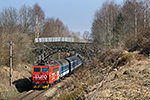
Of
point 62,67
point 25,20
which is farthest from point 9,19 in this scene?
point 62,67

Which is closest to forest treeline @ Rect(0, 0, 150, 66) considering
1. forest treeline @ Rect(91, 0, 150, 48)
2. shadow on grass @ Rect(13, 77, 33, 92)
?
forest treeline @ Rect(91, 0, 150, 48)

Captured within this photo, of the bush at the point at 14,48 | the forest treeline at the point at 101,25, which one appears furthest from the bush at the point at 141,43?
the bush at the point at 14,48

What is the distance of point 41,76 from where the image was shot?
55.1ft

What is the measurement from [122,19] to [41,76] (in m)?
27.0

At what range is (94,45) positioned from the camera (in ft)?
97.4

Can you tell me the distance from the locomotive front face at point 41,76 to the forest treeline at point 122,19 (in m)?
10.5

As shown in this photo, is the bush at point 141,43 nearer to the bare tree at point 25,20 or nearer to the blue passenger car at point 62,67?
the blue passenger car at point 62,67

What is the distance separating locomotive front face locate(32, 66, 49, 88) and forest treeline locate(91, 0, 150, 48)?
34.5 feet

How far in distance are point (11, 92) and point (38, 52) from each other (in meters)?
17.9

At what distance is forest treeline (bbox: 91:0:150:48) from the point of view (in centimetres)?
2156

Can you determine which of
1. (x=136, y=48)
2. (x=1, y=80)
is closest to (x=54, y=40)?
(x=1, y=80)

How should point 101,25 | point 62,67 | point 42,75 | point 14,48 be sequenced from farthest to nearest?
point 101,25 < point 14,48 < point 62,67 < point 42,75

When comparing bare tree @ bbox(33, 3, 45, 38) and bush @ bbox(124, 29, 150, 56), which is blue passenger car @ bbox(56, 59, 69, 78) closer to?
bush @ bbox(124, 29, 150, 56)

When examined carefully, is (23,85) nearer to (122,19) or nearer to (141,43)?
(141,43)
